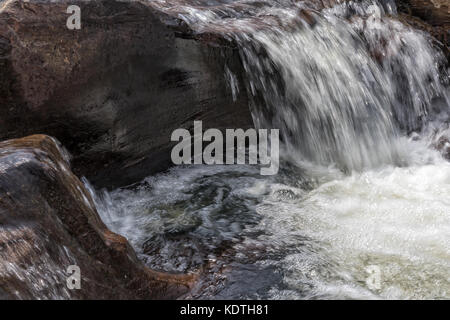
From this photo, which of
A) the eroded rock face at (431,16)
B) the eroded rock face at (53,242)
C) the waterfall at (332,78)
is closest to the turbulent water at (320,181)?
the waterfall at (332,78)

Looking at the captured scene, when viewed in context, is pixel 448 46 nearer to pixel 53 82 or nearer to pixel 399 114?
pixel 399 114

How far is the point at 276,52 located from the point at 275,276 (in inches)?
104

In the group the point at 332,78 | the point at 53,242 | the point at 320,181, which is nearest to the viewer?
the point at 53,242

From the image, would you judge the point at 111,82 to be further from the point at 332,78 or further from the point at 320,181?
the point at 332,78

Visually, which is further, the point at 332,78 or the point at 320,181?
the point at 332,78

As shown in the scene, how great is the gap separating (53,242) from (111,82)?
6.42 feet

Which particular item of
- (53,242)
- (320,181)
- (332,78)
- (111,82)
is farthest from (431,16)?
(53,242)

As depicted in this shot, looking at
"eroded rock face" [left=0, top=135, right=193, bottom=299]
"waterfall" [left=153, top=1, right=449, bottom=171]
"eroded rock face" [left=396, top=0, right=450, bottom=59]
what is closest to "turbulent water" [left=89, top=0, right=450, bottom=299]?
"waterfall" [left=153, top=1, right=449, bottom=171]

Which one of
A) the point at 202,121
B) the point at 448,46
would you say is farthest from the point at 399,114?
the point at 202,121

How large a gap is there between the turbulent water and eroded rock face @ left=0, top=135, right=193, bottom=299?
42 cm

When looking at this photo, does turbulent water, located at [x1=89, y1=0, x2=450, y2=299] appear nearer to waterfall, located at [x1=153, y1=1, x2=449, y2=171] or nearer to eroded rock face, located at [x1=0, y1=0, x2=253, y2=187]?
waterfall, located at [x1=153, y1=1, x2=449, y2=171]

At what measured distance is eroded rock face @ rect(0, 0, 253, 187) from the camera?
14.3 ft

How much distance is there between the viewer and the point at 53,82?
14.6ft

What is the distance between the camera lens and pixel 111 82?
15.6 feet
